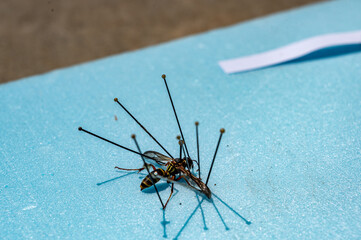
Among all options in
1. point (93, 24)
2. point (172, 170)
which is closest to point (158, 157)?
point (172, 170)

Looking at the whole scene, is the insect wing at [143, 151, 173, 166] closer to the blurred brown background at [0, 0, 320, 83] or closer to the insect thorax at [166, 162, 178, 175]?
the insect thorax at [166, 162, 178, 175]

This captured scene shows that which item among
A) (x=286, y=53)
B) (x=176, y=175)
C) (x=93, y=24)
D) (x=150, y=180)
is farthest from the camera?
(x=93, y=24)

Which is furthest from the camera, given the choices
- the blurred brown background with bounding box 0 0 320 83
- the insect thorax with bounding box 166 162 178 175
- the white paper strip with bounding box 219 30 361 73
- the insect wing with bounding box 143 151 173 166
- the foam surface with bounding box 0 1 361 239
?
the blurred brown background with bounding box 0 0 320 83

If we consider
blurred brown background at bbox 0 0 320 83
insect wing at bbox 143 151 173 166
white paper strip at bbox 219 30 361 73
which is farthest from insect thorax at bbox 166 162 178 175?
blurred brown background at bbox 0 0 320 83

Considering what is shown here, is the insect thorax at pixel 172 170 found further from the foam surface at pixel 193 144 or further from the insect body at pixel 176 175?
the foam surface at pixel 193 144

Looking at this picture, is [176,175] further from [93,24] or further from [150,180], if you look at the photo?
[93,24]

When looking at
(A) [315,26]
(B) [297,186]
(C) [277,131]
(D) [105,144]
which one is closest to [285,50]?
(A) [315,26]
